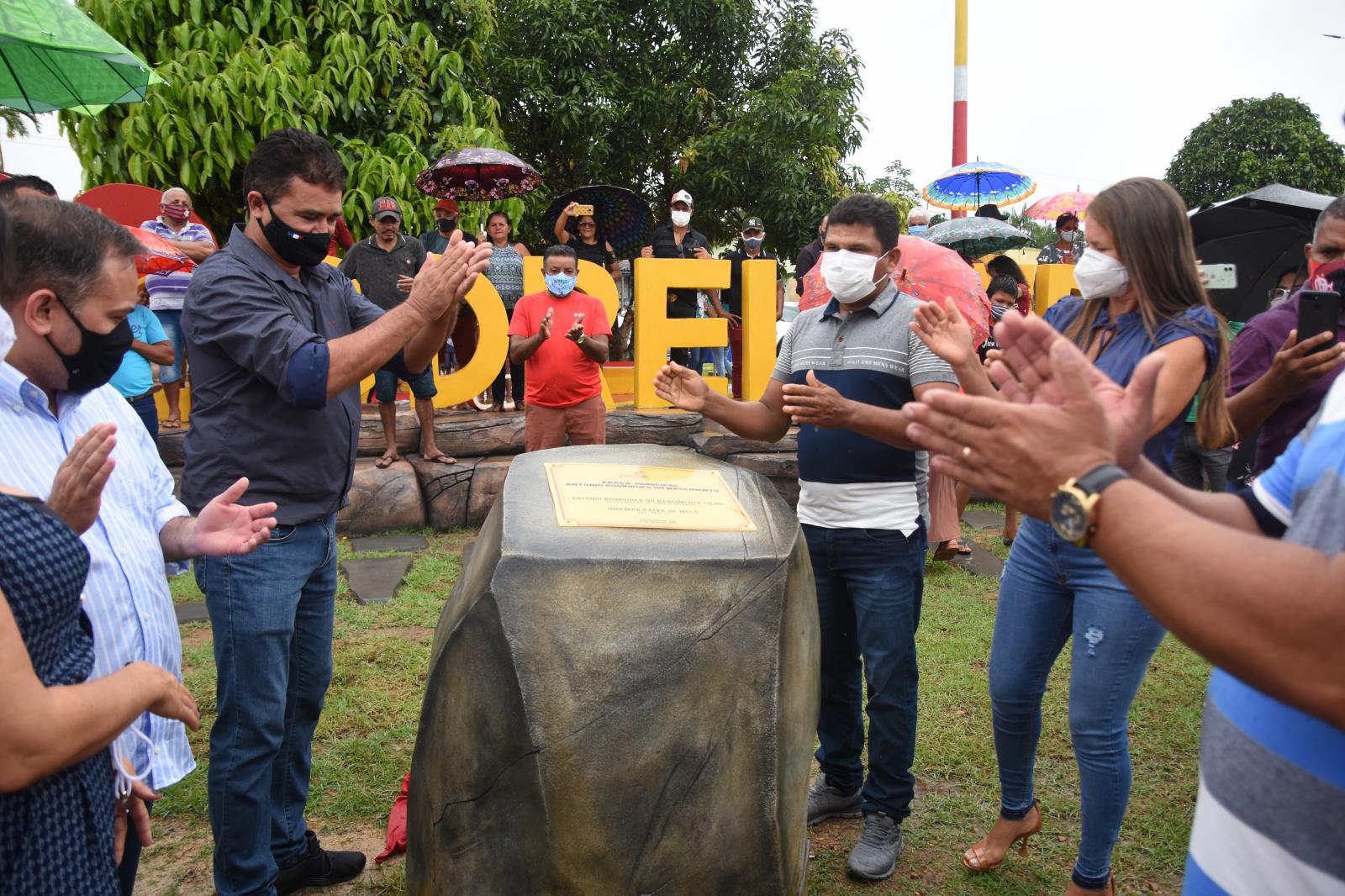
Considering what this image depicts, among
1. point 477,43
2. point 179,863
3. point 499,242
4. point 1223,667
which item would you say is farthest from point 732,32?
point 1223,667

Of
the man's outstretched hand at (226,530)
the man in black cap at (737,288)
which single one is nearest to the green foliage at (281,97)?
the man in black cap at (737,288)

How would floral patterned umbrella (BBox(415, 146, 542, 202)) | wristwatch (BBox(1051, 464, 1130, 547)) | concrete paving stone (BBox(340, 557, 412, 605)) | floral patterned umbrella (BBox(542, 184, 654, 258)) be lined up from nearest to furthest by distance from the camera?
wristwatch (BBox(1051, 464, 1130, 547)) → concrete paving stone (BBox(340, 557, 412, 605)) → floral patterned umbrella (BBox(415, 146, 542, 202)) → floral patterned umbrella (BBox(542, 184, 654, 258))

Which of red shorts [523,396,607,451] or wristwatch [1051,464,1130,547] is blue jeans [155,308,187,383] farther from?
wristwatch [1051,464,1130,547]

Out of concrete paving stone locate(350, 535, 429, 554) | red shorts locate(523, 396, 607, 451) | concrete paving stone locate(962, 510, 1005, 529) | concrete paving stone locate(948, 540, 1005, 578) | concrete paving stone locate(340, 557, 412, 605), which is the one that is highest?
red shorts locate(523, 396, 607, 451)

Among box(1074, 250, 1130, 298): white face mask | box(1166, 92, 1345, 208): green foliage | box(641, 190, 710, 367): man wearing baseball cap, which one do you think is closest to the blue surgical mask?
box(641, 190, 710, 367): man wearing baseball cap

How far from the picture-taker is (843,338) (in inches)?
112

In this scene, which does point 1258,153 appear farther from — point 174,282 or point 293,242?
point 293,242

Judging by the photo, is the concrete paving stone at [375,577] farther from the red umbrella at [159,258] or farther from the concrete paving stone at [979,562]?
the concrete paving stone at [979,562]

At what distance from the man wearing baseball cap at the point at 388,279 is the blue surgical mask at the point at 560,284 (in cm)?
140

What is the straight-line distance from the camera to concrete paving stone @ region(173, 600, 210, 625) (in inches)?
194

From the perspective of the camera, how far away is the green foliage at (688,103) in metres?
12.6

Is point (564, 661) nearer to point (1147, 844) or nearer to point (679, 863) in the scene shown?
point (679, 863)

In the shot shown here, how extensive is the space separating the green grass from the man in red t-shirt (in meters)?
1.52

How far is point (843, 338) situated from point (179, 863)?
2620 millimetres
